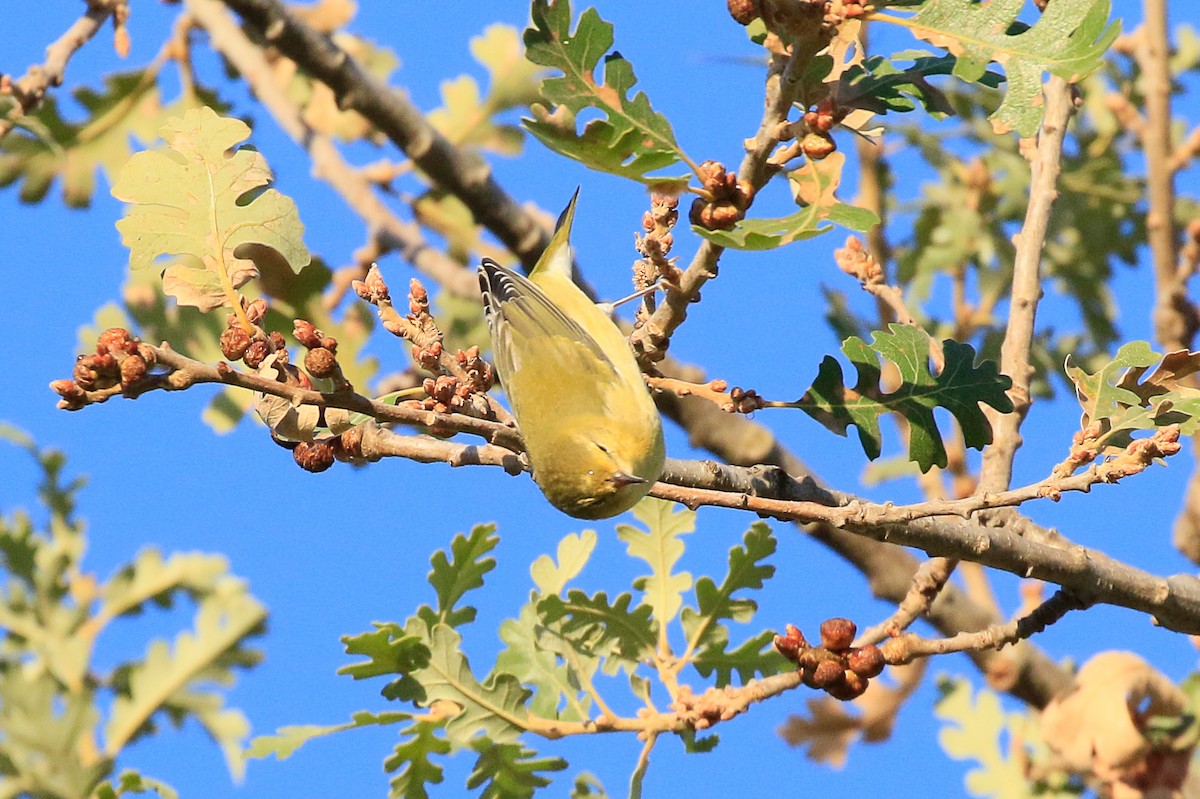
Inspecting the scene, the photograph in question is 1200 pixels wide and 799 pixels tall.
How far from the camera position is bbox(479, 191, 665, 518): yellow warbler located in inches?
129

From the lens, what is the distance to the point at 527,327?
13.4 feet

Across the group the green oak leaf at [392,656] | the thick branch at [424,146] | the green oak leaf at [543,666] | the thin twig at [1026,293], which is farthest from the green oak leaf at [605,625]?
the thick branch at [424,146]

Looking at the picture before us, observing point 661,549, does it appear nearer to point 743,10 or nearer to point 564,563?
point 564,563

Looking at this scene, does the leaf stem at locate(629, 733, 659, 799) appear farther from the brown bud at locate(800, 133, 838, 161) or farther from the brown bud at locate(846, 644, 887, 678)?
the brown bud at locate(800, 133, 838, 161)

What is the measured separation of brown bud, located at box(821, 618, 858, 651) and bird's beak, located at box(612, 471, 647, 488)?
605mm

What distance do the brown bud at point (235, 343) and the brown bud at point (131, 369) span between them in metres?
0.20

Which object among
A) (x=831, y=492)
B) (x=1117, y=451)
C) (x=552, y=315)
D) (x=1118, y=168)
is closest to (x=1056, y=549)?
(x=1117, y=451)

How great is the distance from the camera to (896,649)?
2.72 meters

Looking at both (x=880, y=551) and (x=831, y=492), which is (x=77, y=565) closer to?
(x=880, y=551)

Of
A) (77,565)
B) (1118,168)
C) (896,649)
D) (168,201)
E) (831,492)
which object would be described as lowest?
(896,649)

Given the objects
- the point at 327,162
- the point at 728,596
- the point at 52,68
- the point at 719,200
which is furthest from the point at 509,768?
the point at 327,162

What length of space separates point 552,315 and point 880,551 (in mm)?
1557

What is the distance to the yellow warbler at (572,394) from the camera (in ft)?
10.8

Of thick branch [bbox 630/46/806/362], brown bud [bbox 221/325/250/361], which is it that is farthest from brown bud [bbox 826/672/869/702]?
brown bud [bbox 221/325/250/361]
